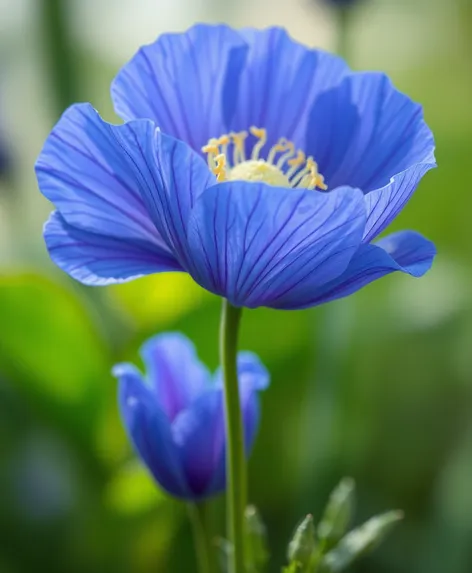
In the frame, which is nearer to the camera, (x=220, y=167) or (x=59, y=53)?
(x=220, y=167)

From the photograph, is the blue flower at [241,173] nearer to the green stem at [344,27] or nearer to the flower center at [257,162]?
the flower center at [257,162]

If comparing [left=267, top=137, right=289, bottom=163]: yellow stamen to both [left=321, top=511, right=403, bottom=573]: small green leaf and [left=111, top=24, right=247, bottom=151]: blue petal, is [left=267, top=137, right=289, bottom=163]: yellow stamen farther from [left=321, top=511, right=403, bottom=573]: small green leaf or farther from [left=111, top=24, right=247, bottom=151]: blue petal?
[left=321, top=511, right=403, bottom=573]: small green leaf

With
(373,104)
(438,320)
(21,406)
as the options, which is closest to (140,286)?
(21,406)

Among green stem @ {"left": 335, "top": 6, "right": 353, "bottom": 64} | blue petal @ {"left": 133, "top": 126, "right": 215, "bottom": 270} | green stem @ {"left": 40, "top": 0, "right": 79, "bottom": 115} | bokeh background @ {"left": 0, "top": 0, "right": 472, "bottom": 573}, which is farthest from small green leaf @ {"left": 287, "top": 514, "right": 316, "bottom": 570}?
green stem @ {"left": 40, "top": 0, "right": 79, "bottom": 115}

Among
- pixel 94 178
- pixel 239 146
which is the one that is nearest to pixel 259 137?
pixel 239 146

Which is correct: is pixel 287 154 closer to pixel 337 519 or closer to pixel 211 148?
pixel 211 148
